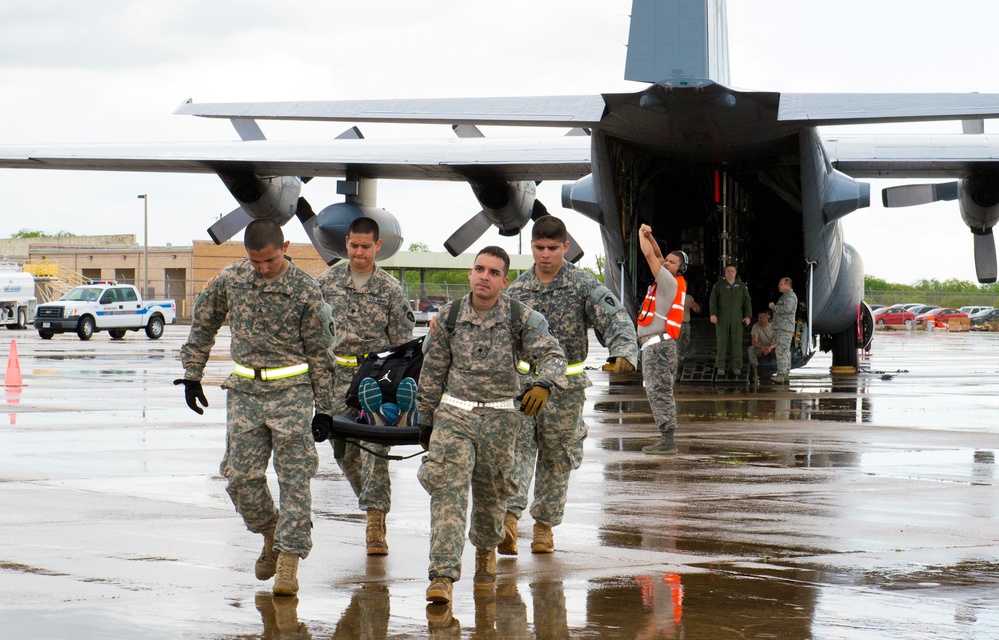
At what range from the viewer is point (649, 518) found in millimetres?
7492

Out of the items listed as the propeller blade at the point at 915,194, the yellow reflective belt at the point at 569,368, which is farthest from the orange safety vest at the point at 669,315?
the propeller blade at the point at 915,194

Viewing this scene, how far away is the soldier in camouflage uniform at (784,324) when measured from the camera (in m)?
18.6

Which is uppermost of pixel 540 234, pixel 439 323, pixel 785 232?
pixel 785 232

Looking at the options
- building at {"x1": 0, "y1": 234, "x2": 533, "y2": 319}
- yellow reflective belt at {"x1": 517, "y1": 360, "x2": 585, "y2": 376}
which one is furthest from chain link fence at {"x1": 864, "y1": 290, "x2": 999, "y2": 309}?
yellow reflective belt at {"x1": 517, "y1": 360, "x2": 585, "y2": 376}

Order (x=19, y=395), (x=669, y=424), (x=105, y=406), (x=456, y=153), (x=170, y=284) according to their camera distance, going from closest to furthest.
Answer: (x=669, y=424), (x=105, y=406), (x=19, y=395), (x=456, y=153), (x=170, y=284)

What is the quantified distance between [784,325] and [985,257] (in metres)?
3.51

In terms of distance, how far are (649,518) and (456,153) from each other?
12.0m

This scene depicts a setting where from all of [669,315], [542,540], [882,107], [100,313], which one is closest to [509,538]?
[542,540]

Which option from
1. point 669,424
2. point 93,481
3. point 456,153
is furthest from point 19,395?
point 669,424

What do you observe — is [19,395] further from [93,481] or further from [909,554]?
[909,554]

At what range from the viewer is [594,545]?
22.0 feet

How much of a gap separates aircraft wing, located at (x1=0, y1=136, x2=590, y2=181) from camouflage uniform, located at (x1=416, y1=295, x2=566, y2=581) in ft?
41.0

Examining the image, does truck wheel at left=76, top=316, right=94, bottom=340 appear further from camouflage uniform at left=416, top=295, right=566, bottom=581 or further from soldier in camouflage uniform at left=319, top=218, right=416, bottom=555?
camouflage uniform at left=416, top=295, right=566, bottom=581

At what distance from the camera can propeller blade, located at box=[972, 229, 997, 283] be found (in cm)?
1922
